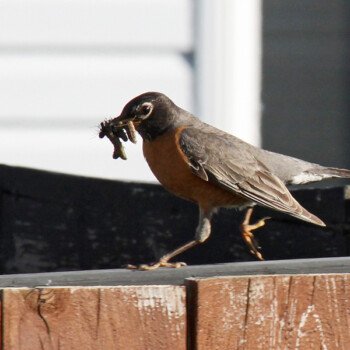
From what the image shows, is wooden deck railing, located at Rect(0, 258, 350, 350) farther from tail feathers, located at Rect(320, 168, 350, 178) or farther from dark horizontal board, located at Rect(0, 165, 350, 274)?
tail feathers, located at Rect(320, 168, 350, 178)

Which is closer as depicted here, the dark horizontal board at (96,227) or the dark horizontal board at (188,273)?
the dark horizontal board at (188,273)

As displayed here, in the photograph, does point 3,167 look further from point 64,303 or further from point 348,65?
point 348,65

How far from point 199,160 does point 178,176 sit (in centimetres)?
16

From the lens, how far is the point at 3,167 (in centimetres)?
395

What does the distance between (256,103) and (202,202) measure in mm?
1396

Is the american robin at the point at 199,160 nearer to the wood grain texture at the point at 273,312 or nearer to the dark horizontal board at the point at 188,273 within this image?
the dark horizontal board at the point at 188,273

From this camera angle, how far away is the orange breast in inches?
166

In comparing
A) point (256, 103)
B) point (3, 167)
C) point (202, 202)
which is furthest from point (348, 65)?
point (3, 167)

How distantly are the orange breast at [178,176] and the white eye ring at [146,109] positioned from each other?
12 cm

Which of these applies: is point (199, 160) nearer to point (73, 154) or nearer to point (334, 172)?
point (334, 172)

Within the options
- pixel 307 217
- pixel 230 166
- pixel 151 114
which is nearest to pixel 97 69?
pixel 151 114

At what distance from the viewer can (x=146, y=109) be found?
175 inches

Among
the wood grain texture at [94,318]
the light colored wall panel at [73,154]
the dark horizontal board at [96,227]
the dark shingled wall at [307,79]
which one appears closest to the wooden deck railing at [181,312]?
the wood grain texture at [94,318]

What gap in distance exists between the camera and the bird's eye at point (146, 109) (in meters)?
4.40
